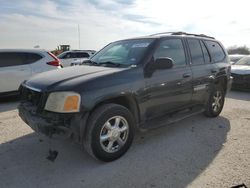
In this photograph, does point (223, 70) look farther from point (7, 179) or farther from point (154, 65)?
point (7, 179)

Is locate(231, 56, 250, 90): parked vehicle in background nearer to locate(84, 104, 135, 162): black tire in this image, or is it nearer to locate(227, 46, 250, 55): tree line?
locate(84, 104, 135, 162): black tire

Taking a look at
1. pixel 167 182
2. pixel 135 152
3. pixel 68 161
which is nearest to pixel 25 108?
pixel 68 161

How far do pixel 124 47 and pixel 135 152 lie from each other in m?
1.89

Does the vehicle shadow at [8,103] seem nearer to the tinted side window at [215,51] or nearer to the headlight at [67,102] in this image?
the headlight at [67,102]

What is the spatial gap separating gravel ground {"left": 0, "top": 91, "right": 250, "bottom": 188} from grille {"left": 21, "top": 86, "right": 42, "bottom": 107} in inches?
31.5

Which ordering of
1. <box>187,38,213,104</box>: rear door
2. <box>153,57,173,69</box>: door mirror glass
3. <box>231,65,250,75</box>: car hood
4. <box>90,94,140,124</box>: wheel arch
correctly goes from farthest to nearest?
<box>231,65,250,75</box>: car hood → <box>187,38,213,104</box>: rear door → <box>153,57,173,69</box>: door mirror glass → <box>90,94,140,124</box>: wheel arch

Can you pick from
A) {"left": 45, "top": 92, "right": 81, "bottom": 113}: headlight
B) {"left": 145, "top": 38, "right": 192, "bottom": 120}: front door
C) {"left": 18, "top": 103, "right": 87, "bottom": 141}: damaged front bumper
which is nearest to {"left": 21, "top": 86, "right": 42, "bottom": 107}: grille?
{"left": 18, "top": 103, "right": 87, "bottom": 141}: damaged front bumper

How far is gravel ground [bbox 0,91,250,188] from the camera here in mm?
3273

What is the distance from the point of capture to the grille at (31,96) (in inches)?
144

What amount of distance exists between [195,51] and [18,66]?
16.7ft

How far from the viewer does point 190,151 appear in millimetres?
4172

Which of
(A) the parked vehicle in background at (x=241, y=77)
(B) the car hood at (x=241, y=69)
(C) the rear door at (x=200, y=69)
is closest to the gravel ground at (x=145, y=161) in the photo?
(C) the rear door at (x=200, y=69)

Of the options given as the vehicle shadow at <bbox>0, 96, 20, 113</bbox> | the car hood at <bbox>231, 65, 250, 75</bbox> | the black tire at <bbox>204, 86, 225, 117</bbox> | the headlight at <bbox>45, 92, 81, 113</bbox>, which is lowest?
the vehicle shadow at <bbox>0, 96, 20, 113</bbox>

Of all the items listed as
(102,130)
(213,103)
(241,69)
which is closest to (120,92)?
(102,130)
